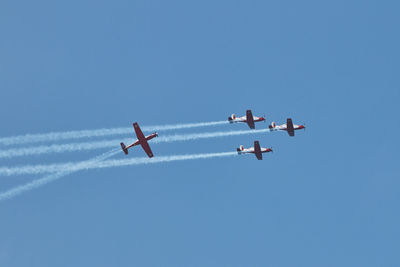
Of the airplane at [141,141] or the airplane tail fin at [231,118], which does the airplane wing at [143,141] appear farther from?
the airplane tail fin at [231,118]

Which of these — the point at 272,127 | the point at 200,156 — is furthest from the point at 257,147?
the point at 200,156

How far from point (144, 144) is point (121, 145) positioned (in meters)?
4.07

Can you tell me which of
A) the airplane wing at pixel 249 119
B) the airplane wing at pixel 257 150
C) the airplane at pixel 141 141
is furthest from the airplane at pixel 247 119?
the airplane at pixel 141 141

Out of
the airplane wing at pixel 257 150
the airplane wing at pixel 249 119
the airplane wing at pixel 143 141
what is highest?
the airplane wing at pixel 249 119

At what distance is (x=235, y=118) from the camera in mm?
119625

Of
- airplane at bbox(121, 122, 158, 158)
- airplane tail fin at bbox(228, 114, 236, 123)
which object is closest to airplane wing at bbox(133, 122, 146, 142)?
airplane at bbox(121, 122, 158, 158)

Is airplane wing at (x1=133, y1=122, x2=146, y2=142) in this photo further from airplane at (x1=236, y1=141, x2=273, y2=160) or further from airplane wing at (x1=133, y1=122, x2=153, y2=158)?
airplane at (x1=236, y1=141, x2=273, y2=160)

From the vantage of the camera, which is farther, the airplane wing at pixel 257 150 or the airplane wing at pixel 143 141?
the airplane wing at pixel 257 150

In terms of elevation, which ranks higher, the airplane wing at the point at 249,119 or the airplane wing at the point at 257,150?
the airplane wing at the point at 249,119

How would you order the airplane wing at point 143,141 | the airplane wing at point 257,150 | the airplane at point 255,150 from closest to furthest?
the airplane wing at point 143,141 < the airplane wing at point 257,150 < the airplane at point 255,150

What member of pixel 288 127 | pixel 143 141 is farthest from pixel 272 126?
pixel 143 141

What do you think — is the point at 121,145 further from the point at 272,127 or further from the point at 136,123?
the point at 272,127

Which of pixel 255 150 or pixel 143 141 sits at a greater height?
pixel 143 141

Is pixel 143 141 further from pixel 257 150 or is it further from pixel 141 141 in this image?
pixel 257 150
